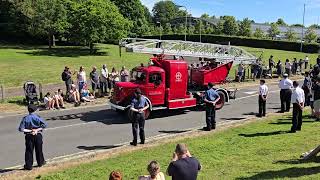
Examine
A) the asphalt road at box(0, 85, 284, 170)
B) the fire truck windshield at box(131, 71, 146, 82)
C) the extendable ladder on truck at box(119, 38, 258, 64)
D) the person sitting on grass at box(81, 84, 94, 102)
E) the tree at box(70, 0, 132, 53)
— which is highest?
the tree at box(70, 0, 132, 53)

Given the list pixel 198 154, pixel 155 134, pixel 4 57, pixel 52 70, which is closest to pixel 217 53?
pixel 155 134

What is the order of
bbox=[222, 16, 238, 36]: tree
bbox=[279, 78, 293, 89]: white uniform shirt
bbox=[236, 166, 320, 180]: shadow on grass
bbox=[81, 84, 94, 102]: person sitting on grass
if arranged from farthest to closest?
bbox=[222, 16, 238, 36]: tree, bbox=[81, 84, 94, 102]: person sitting on grass, bbox=[279, 78, 293, 89]: white uniform shirt, bbox=[236, 166, 320, 180]: shadow on grass

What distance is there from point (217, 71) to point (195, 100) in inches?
126

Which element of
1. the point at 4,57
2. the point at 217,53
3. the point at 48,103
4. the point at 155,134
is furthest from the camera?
the point at 4,57

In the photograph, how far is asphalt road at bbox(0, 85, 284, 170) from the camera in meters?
16.2

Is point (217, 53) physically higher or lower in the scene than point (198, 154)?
higher

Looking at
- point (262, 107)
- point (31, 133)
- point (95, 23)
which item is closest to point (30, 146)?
point (31, 133)

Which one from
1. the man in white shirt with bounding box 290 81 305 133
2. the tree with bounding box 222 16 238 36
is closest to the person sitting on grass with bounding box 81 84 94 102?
the man in white shirt with bounding box 290 81 305 133

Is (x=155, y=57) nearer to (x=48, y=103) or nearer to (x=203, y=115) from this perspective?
(x=203, y=115)

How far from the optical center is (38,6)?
70000mm

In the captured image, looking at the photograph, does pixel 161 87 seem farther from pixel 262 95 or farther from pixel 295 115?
pixel 295 115

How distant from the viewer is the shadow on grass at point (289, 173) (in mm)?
11427

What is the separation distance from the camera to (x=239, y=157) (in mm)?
13969

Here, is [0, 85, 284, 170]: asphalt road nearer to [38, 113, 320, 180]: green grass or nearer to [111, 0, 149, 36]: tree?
[38, 113, 320, 180]: green grass
